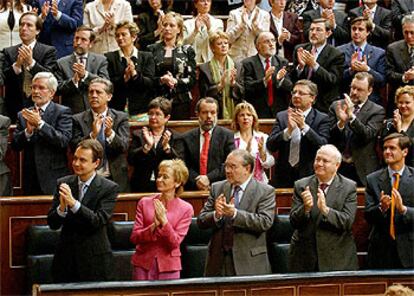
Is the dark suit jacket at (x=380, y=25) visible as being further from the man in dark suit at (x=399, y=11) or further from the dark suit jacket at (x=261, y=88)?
the dark suit jacket at (x=261, y=88)

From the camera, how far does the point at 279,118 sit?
8.95 meters

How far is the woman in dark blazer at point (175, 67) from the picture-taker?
9.79 m

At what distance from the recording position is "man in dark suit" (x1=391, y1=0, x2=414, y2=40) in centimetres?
1101

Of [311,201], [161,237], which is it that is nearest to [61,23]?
[161,237]

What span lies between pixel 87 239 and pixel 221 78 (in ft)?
8.32

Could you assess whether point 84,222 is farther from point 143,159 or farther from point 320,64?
point 320,64

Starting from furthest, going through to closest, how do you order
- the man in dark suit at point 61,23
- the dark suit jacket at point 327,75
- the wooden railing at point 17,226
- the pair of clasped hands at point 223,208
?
the man in dark suit at point 61,23 < the dark suit jacket at point 327,75 < the wooden railing at point 17,226 < the pair of clasped hands at point 223,208

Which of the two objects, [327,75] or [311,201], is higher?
[327,75]

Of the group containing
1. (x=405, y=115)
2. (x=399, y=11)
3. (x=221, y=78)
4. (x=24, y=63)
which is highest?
(x=399, y=11)

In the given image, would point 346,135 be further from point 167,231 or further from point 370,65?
point 167,231

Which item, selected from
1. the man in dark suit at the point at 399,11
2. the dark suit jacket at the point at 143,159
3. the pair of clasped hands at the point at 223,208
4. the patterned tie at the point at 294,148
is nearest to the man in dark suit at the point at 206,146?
the dark suit jacket at the point at 143,159

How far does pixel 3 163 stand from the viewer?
879cm

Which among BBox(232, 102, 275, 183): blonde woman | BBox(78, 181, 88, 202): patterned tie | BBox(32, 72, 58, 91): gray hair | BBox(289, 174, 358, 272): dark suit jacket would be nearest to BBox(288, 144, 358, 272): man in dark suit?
BBox(289, 174, 358, 272): dark suit jacket

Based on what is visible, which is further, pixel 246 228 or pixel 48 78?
pixel 48 78
